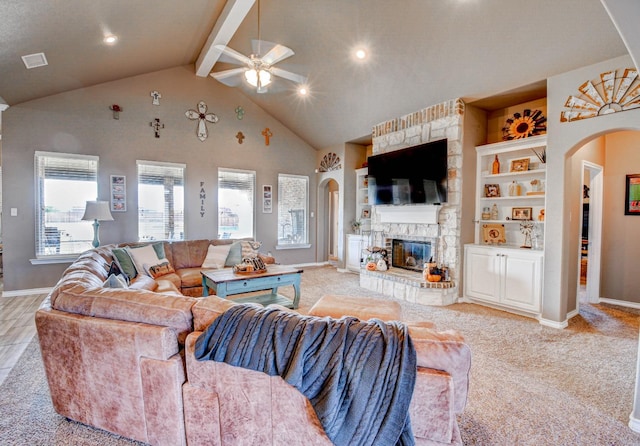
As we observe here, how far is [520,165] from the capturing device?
4.28 metres

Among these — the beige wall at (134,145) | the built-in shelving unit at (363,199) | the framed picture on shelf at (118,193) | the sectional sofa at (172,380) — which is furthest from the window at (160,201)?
the sectional sofa at (172,380)

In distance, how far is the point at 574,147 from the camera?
3.43 metres

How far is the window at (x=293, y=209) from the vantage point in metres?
7.15

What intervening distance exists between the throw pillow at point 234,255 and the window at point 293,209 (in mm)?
2181

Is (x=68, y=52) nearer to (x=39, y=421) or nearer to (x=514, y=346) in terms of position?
(x=39, y=421)

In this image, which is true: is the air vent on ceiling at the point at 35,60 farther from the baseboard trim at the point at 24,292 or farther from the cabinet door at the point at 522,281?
the cabinet door at the point at 522,281

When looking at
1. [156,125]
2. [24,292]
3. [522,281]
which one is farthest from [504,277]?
[24,292]

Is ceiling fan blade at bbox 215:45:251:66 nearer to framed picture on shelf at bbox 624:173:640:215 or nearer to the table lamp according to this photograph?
the table lamp

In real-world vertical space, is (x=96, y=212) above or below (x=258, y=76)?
below

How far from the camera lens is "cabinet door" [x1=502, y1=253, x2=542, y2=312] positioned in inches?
150

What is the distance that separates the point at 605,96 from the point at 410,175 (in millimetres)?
2369

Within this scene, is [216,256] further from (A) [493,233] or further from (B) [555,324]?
(B) [555,324]

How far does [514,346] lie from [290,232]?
16.8 feet

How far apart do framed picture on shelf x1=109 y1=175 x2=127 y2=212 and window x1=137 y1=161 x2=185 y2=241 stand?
0.23 meters
